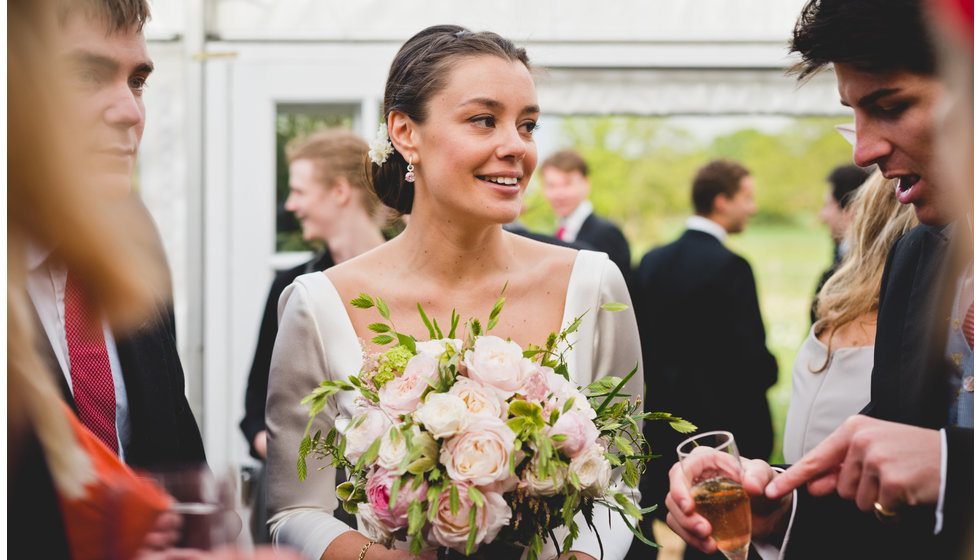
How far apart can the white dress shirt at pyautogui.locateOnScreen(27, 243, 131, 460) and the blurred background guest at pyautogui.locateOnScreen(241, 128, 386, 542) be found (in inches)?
73.2

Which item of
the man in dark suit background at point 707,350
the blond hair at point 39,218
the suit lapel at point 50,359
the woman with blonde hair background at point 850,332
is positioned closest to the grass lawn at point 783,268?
the man in dark suit background at point 707,350

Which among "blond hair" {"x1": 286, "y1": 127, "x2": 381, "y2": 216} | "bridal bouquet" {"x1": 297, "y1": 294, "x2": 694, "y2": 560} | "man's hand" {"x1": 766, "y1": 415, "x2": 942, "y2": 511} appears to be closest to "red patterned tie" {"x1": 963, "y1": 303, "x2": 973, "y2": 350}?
"man's hand" {"x1": 766, "y1": 415, "x2": 942, "y2": 511}

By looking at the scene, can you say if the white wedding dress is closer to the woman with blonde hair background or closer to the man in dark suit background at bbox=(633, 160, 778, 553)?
the woman with blonde hair background

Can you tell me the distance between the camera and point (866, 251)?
2.86 metres

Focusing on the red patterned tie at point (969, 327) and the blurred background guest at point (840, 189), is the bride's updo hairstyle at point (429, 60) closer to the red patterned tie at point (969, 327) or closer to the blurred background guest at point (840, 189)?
the red patterned tie at point (969, 327)

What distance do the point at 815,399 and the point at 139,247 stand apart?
224 cm

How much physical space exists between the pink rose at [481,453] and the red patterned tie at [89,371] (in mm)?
831

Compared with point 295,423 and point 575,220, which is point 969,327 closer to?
point 295,423

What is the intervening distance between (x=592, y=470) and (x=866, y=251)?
1.57 metres

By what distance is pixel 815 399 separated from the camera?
2953 millimetres

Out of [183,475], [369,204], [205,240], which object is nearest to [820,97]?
[369,204]

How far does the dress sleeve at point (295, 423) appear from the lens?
7.89 ft

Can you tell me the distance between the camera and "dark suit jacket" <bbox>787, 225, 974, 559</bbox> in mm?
1838

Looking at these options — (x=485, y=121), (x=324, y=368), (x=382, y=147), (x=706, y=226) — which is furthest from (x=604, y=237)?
(x=324, y=368)
